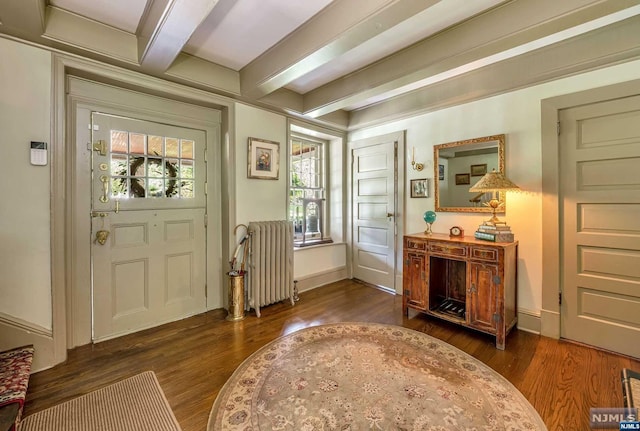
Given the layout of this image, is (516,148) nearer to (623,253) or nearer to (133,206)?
(623,253)

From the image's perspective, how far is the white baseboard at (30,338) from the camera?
1.84 m

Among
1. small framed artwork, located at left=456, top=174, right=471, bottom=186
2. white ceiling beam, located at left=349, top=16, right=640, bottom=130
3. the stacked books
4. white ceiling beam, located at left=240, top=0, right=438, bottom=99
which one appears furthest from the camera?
small framed artwork, located at left=456, top=174, right=471, bottom=186

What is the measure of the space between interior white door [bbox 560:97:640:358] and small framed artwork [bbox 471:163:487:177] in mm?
605

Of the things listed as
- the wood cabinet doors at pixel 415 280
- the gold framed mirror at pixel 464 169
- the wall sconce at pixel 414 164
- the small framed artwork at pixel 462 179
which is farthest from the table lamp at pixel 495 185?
the wall sconce at pixel 414 164

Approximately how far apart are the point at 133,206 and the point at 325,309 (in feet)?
7.27

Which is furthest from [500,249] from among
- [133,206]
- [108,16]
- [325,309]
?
[108,16]

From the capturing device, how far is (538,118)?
2447mm

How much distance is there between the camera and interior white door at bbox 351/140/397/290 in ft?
11.9

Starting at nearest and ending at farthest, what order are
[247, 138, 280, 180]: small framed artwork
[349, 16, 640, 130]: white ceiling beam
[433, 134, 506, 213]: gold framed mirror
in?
[349, 16, 640, 130]: white ceiling beam < [433, 134, 506, 213]: gold framed mirror < [247, 138, 280, 180]: small framed artwork

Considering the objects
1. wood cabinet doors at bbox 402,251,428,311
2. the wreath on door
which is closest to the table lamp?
wood cabinet doors at bbox 402,251,428,311

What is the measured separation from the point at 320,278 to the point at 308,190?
1296 mm

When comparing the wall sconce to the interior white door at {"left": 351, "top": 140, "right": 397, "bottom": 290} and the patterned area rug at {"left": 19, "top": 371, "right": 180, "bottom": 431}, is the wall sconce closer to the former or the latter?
the interior white door at {"left": 351, "top": 140, "right": 397, "bottom": 290}

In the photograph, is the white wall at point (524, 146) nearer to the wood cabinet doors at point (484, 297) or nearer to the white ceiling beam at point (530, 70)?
the white ceiling beam at point (530, 70)

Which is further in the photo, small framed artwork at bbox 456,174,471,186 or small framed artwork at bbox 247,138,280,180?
Answer: small framed artwork at bbox 247,138,280,180
